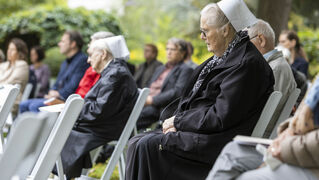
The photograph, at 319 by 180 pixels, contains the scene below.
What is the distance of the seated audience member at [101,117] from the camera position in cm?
501

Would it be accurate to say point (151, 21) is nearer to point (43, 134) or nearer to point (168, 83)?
point (168, 83)

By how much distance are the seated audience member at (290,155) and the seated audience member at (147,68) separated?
5.65 metres

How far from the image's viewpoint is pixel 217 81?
12.5 ft

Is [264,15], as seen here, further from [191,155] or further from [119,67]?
[191,155]

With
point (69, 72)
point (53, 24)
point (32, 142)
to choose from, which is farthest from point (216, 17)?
point (53, 24)

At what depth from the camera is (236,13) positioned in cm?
400

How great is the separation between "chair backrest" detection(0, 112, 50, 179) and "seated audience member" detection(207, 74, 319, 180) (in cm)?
104

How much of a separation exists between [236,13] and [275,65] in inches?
37.8

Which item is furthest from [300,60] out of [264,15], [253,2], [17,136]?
[17,136]

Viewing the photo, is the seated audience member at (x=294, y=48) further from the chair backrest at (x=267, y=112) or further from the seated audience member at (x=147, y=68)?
the chair backrest at (x=267, y=112)

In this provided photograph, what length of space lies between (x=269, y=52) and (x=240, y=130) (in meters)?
1.44

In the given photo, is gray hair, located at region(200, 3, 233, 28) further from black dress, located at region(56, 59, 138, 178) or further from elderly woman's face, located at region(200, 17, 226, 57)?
black dress, located at region(56, 59, 138, 178)

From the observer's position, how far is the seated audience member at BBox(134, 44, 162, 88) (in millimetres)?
8883

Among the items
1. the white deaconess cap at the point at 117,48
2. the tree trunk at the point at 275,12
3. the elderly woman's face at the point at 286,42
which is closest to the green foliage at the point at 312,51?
the tree trunk at the point at 275,12
